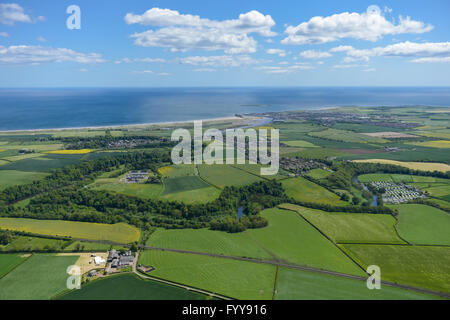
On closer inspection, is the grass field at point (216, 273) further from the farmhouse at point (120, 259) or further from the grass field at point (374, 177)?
the grass field at point (374, 177)

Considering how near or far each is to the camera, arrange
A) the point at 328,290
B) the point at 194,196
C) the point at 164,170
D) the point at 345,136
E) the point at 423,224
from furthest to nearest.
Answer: the point at 345,136 → the point at 164,170 → the point at 194,196 → the point at 423,224 → the point at 328,290

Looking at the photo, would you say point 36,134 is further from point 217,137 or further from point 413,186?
point 413,186

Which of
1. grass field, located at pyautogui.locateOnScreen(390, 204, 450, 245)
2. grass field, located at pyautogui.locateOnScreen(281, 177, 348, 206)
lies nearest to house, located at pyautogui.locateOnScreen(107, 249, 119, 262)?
grass field, located at pyautogui.locateOnScreen(281, 177, 348, 206)

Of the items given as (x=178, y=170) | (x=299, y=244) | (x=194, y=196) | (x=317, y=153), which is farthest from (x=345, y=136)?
(x=299, y=244)

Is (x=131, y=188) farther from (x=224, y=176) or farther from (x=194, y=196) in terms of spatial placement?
(x=224, y=176)

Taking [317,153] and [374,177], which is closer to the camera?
[374,177]
